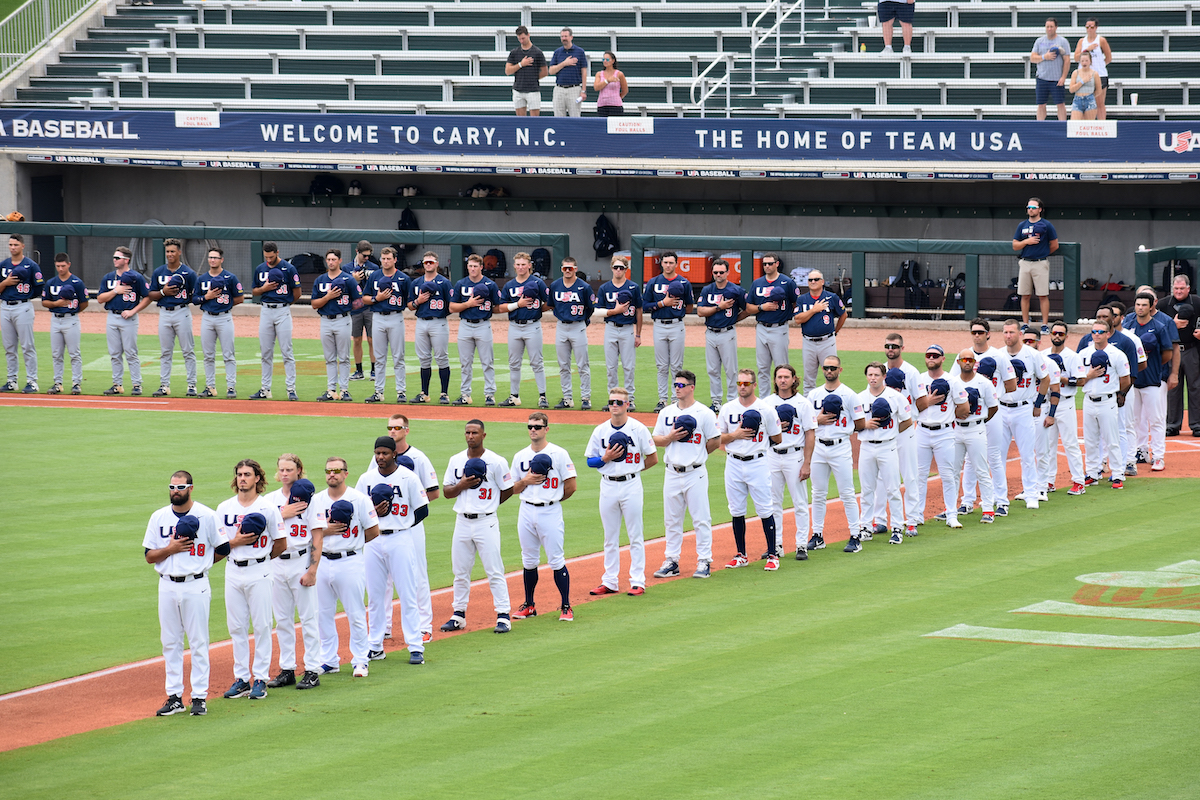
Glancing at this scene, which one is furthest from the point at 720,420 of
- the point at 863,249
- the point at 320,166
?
the point at 320,166

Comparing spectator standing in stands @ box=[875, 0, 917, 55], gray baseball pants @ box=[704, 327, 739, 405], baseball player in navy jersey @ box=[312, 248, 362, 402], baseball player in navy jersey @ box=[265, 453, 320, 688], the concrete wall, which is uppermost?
spectator standing in stands @ box=[875, 0, 917, 55]

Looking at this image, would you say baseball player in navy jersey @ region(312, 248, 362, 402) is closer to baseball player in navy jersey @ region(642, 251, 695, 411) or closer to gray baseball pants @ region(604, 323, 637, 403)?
gray baseball pants @ region(604, 323, 637, 403)

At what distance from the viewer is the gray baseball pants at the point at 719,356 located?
21391mm

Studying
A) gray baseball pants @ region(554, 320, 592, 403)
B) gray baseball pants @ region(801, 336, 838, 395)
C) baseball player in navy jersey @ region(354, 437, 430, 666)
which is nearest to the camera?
baseball player in navy jersey @ region(354, 437, 430, 666)

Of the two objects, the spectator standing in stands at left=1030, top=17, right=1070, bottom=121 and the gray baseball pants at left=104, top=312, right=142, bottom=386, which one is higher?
the spectator standing in stands at left=1030, top=17, right=1070, bottom=121

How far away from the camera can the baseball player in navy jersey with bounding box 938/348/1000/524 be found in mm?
15734

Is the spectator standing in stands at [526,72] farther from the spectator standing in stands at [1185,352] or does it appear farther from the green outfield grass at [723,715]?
the green outfield grass at [723,715]

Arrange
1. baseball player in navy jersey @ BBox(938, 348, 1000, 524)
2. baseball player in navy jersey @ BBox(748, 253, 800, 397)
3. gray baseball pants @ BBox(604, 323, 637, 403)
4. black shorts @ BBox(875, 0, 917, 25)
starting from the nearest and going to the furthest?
baseball player in navy jersey @ BBox(938, 348, 1000, 524) → baseball player in navy jersey @ BBox(748, 253, 800, 397) → gray baseball pants @ BBox(604, 323, 637, 403) → black shorts @ BBox(875, 0, 917, 25)

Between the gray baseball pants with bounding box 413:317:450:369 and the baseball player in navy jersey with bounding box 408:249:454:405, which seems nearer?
the baseball player in navy jersey with bounding box 408:249:454:405

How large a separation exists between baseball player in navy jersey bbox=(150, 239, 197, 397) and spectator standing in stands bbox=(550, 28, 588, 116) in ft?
31.1

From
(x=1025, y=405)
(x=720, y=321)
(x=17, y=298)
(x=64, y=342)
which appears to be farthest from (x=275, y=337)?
(x=1025, y=405)

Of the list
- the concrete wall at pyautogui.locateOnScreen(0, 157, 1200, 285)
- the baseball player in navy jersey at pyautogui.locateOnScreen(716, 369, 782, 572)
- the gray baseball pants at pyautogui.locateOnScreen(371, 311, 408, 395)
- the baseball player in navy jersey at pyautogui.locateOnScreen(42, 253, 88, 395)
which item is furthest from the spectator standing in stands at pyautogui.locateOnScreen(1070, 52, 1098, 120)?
the baseball player in navy jersey at pyautogui.locateOnScreen(42, 253, 88, 395)

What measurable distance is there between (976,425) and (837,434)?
1.95 m

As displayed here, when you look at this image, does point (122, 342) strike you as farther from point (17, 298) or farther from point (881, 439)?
point (881, 439)
